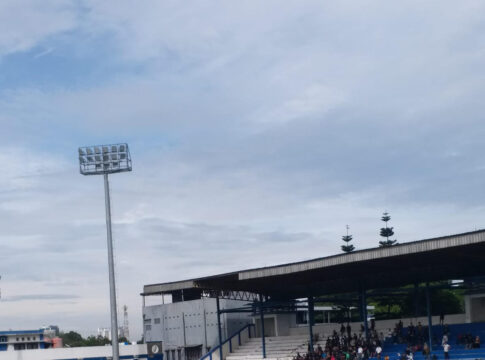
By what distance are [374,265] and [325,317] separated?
26.7m


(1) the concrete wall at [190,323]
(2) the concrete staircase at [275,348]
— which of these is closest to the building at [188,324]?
(1) the concrete wall at [190,323]

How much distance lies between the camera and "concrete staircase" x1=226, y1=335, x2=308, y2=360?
47312 millimetres

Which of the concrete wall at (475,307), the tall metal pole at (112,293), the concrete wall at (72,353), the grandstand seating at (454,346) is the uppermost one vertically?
the tall metal pole at (112,293)

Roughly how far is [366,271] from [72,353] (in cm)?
2397

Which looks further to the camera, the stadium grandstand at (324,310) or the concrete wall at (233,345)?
the concrete wall at (233,345)

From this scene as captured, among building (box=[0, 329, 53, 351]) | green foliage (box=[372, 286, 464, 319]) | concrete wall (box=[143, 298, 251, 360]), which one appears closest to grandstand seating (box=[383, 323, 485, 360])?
concrete wall (box=[143, 298, 251, 360])

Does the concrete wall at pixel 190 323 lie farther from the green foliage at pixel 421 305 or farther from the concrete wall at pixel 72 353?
the green foliage at pixel 421 305

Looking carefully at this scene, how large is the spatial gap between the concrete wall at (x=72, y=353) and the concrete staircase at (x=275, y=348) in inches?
318

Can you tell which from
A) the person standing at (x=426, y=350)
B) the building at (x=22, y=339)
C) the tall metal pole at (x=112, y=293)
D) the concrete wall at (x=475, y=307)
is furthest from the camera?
the building at (x=22, y=339)

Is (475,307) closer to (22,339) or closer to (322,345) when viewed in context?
(322,345)

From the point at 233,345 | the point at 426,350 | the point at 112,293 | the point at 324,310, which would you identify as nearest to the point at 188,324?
the point at 233,345

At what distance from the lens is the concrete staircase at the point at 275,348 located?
47.3 metres

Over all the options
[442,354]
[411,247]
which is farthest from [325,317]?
[411,247]

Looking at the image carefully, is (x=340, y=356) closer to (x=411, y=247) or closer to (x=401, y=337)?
(x=401, y=337)
